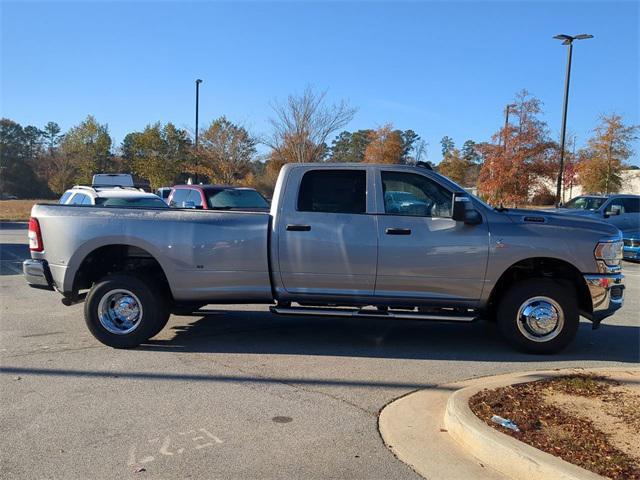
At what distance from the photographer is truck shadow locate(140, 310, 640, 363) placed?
20.7ft

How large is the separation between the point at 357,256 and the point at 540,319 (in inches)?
81.8

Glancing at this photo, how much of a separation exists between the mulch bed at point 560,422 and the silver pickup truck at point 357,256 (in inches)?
52.2

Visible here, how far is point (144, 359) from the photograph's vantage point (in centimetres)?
600

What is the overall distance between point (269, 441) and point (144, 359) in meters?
2.47

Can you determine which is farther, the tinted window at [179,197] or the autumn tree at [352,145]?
the autumn tree at [352,145]

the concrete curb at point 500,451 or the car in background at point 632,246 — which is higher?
the car in background at point 632,246

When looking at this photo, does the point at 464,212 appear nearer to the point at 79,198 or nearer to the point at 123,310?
the point at 123,310

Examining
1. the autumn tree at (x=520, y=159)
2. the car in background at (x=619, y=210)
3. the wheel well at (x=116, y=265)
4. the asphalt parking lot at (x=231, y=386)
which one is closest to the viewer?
the asphalt parking lot at (x=231, y=386)

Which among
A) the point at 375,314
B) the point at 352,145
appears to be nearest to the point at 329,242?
the point at 375,314

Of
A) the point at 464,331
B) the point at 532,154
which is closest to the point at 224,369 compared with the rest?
the point at 464,331

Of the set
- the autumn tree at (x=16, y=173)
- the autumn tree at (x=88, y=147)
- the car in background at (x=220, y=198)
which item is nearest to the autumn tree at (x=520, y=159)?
the car in background at (x=220, y=198)

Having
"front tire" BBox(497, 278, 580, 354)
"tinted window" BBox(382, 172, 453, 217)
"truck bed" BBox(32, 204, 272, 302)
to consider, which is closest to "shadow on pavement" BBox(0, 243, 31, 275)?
"truck bed" BBox(32, 204, 272, 302)

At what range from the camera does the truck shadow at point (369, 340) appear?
632cm

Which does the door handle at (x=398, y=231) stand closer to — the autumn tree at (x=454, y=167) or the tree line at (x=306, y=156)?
the tree line at (x=306, y=156)
